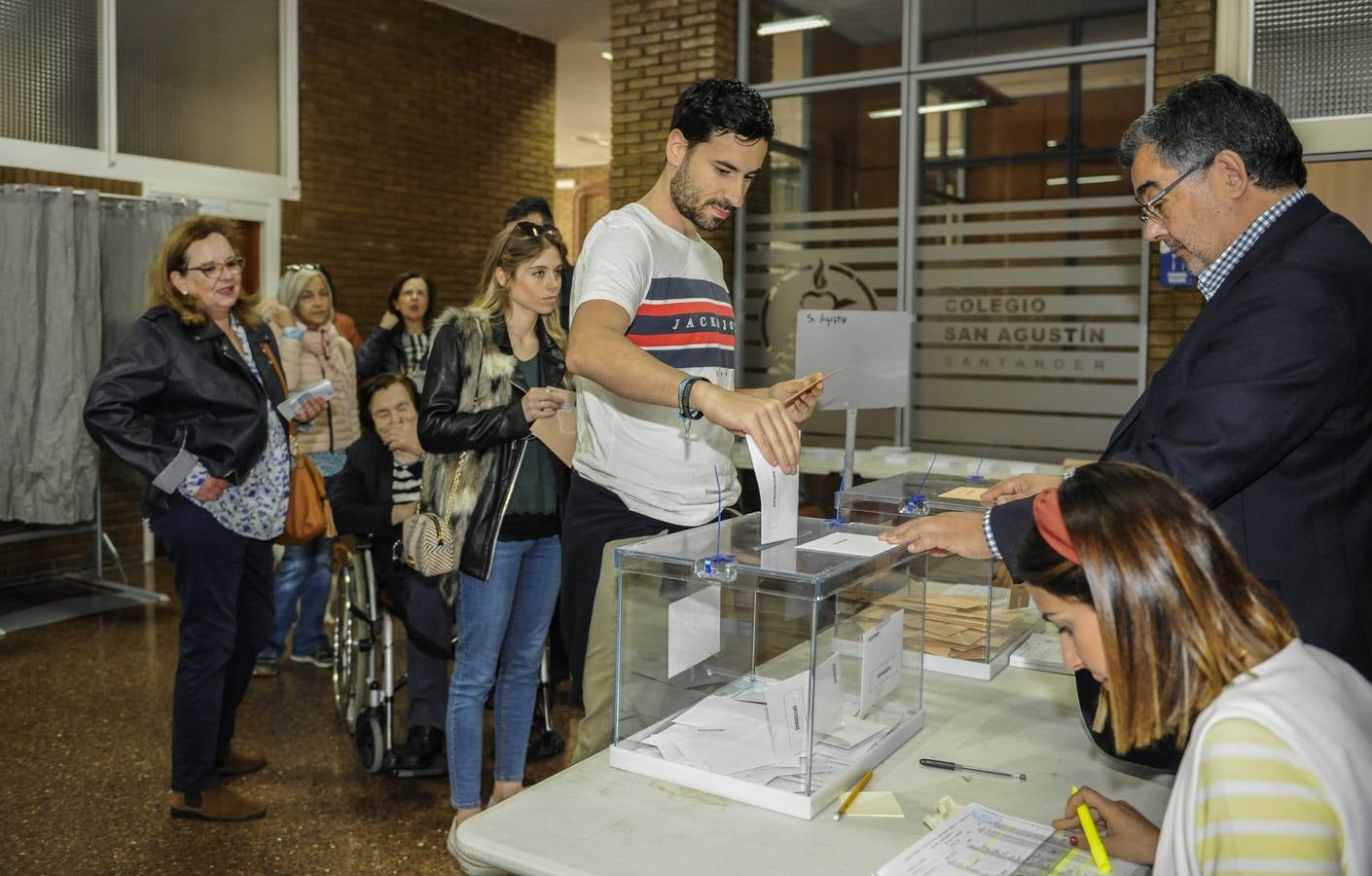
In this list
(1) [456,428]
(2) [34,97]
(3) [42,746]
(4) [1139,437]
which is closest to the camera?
(4) [1139,437]

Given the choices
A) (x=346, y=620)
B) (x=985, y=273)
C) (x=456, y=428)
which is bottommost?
(x=346, y=620)

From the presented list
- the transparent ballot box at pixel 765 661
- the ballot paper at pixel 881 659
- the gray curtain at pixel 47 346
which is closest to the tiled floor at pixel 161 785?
the gray curtain at pixel 47 346

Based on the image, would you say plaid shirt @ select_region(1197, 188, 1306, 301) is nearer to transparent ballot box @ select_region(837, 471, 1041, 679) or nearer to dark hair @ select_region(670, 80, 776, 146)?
transparent ballot box @ select_region(837, 471, 1041, 679)

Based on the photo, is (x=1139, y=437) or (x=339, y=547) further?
(x=339, y=547)

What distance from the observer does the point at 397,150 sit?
8.71m

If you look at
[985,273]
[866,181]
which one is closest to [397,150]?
[866,181]

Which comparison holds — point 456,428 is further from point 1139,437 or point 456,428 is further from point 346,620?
point 1139,437

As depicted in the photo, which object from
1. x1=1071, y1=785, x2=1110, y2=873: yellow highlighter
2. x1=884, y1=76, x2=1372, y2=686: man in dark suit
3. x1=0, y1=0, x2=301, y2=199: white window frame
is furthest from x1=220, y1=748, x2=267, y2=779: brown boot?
x1=0, y1=0, x2=301, y2=199: white window frame

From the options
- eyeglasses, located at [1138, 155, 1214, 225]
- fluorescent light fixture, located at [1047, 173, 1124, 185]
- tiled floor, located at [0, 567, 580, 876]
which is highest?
fluorescent light fixture, located at [1047, 173, 1124, 185]

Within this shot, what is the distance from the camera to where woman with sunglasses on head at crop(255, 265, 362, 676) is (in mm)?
4926

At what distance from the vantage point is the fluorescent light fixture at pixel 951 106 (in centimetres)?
708

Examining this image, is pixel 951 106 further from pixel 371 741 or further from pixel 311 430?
pixel 371 741

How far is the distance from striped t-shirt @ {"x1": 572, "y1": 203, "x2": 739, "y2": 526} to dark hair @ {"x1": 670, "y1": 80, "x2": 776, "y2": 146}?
187 mm

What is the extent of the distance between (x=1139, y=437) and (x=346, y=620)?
317 centimetres
